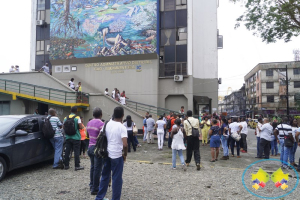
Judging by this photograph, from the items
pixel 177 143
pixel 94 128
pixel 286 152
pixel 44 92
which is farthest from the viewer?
pixel 44 92

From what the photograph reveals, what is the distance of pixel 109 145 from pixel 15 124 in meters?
3.58

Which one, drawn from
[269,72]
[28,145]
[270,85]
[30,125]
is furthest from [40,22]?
[270,85]

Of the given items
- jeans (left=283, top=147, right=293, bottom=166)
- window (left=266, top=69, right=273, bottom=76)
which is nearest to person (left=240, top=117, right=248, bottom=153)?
jeans (left=283, top=147, right=293, bottom=166)

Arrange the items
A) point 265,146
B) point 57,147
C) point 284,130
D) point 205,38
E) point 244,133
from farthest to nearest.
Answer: point 205,38 → point 244,133 → point 265,146 → point 284,130 → point 57,147

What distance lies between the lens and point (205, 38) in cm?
2405

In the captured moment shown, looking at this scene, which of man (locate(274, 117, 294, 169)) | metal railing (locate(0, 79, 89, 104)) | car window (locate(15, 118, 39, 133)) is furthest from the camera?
metal railing (locate(0, 79, 89, 104))

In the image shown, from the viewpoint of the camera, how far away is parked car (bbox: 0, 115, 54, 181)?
5.48 metres

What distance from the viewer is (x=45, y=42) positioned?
25.3 meters

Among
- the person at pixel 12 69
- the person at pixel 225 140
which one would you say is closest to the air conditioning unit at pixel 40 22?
the person at pixel 12 69

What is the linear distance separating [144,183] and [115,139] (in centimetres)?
217

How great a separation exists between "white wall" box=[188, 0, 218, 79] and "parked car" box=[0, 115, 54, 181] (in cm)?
1905

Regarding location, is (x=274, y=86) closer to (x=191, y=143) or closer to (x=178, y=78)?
(x=178, y=78)

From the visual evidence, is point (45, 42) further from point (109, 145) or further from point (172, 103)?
point (109, 145)

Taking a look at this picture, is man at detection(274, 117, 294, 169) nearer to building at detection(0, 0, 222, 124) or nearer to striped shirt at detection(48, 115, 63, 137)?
striped shirt at detection(48, 115, 63, 137)
